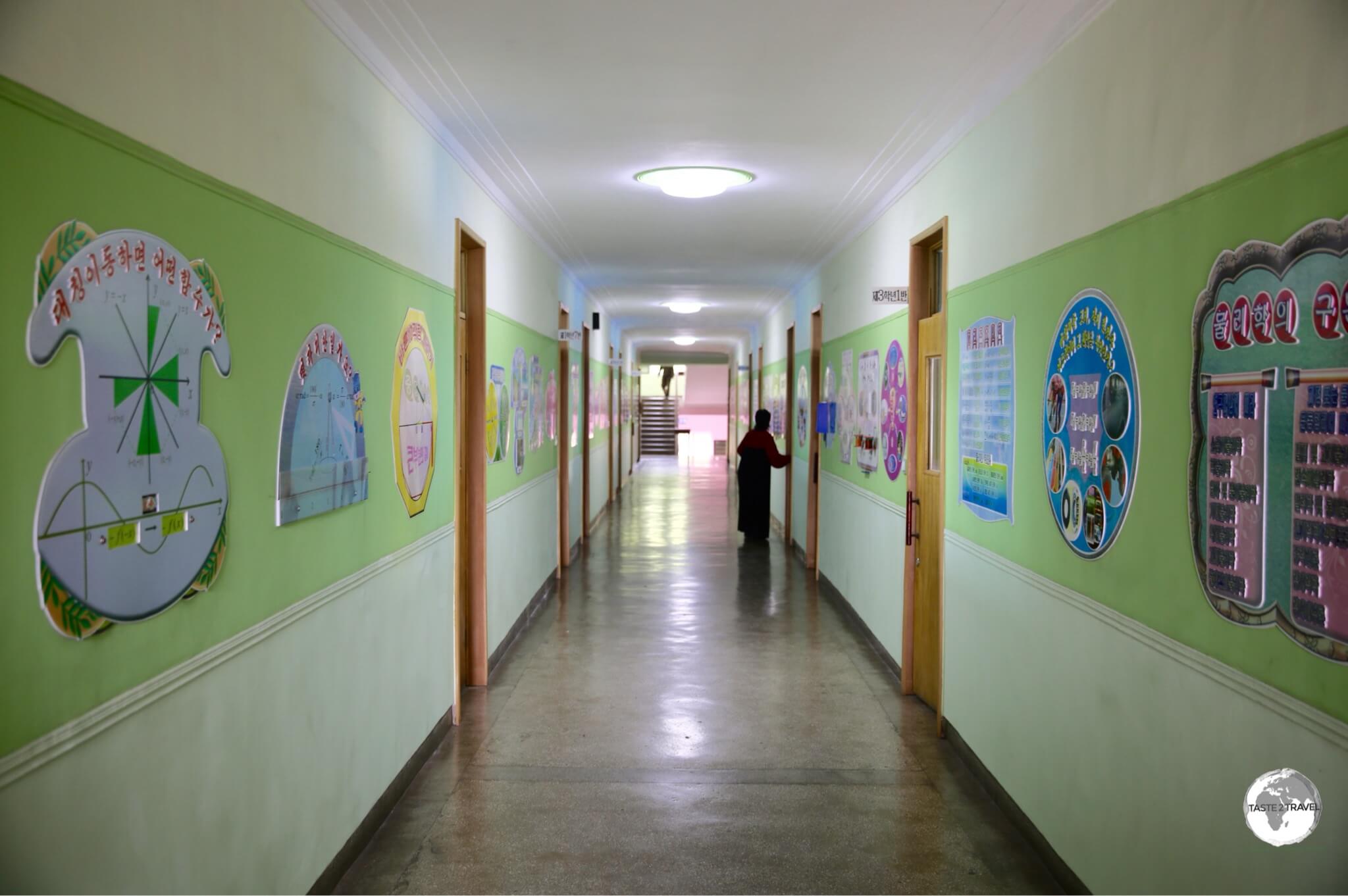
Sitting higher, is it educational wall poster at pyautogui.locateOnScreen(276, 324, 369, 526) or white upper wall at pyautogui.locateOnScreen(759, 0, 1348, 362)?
white upper wall at pyautogui.locateOnScreen(759, 0, 1348, 362)

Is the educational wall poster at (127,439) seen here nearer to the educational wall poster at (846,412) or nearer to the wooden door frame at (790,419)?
the educational wall poster at (846,412)

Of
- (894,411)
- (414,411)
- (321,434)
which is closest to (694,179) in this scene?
(894,411)

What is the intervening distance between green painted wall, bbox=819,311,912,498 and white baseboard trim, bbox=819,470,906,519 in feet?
0.08

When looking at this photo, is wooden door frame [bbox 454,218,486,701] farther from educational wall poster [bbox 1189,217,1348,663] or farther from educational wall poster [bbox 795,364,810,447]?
educational wall poster [bbox 795,364,810,447]

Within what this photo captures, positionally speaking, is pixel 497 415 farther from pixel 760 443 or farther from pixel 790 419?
pixel 760 443

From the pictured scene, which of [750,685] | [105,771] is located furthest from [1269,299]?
[750,685]

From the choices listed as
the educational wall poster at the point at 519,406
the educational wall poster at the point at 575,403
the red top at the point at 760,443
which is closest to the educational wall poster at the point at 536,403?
the educational wall poster at the point at 519,406

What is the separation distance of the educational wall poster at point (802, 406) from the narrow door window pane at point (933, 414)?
4626mm

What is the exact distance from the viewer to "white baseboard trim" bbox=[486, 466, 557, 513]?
21.2ft

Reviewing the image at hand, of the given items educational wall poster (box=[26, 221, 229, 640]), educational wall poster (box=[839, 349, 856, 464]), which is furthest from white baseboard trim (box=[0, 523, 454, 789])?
educational wall poster (box=[839, 349, 856, 464])

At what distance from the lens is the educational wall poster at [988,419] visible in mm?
4141

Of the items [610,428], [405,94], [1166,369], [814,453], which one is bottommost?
[814,453]

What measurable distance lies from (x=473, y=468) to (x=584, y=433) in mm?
6508

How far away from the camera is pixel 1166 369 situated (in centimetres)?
273
